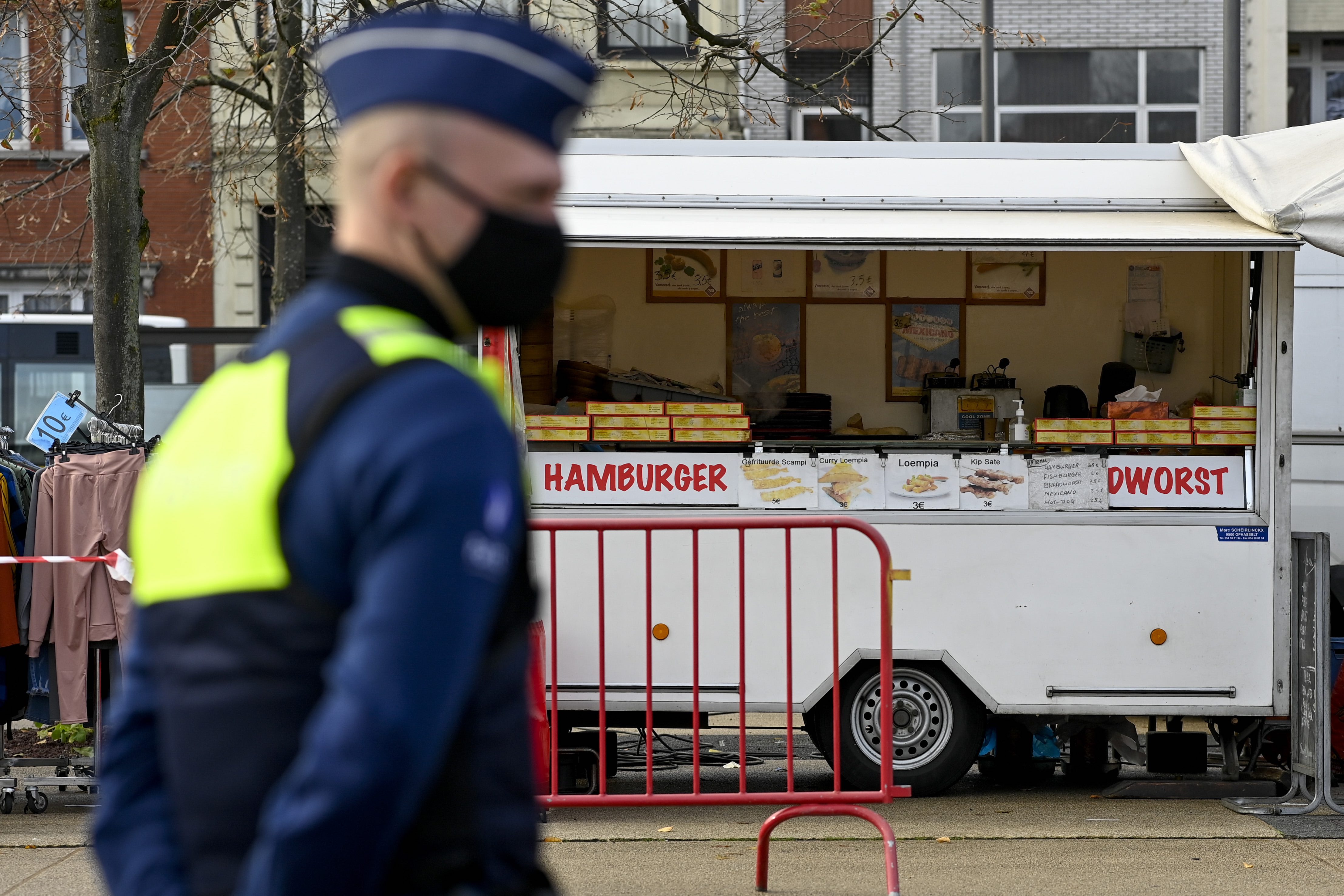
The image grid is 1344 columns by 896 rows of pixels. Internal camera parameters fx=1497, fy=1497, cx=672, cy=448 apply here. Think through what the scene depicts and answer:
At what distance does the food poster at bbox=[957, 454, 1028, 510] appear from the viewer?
7.16 m

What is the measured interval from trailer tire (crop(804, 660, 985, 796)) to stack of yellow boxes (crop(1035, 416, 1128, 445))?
1228 millimetres

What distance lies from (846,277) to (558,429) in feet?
7.99

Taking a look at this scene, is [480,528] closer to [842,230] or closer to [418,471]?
[418,471]

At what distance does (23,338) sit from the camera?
17188 millimetres

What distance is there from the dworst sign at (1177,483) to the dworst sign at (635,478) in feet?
6.07

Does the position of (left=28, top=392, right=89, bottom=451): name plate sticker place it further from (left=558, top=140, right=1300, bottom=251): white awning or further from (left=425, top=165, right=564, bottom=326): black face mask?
(left=425, top=165, right=564, bottom=326): black face mask

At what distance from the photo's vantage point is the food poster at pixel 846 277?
→ 8.81 m

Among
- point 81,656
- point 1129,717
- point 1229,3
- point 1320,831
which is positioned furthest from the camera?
point 1229,3

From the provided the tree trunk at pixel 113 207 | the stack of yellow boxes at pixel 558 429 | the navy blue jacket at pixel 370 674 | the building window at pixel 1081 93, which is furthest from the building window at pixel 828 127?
the navy blue jacket at pixel 370 674

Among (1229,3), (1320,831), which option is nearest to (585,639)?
(1320,831)

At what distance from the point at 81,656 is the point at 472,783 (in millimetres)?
6124

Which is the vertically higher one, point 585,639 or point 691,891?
point 585,639

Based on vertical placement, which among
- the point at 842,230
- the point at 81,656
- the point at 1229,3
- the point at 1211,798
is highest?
the point at 1229,3

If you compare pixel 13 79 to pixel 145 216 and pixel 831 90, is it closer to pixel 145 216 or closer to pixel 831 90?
pixel 145 216
